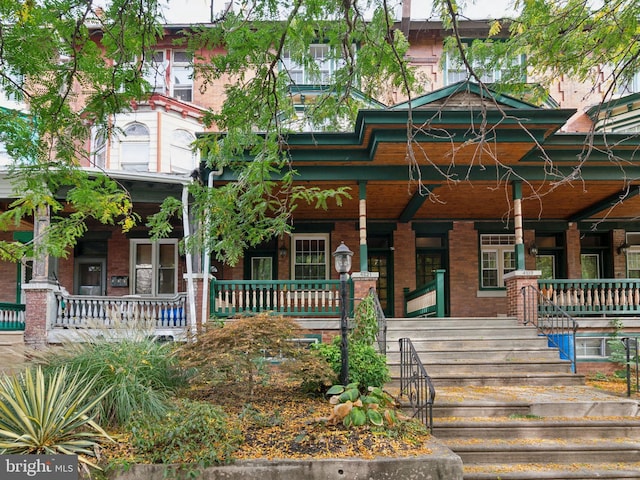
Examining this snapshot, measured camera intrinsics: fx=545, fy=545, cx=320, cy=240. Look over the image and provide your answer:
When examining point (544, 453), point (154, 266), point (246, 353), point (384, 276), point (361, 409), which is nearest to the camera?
point (361, 409)

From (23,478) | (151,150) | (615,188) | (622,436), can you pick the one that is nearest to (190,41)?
(23,478)

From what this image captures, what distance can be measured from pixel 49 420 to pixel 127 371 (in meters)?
1.13

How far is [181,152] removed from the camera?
52.5 ft

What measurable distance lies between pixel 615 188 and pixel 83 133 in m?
12.2

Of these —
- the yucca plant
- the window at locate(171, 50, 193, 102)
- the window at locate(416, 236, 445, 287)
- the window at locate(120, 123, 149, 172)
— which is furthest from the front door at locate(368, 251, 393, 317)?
the yucca plant

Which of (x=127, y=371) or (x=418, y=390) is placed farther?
(x=418, y=390)

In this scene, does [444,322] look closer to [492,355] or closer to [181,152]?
[492,355]

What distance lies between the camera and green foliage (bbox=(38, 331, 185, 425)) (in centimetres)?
631

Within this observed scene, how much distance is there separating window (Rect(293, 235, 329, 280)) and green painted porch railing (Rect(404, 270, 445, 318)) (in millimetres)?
2496

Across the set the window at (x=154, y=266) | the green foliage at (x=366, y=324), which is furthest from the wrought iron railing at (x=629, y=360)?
the window at (x=154, y=266)

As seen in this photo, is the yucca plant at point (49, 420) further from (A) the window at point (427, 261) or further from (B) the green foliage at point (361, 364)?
(A) the window at point (427, 261)

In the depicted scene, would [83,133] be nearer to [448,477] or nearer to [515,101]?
[448,477]

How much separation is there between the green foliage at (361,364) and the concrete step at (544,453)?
125cm

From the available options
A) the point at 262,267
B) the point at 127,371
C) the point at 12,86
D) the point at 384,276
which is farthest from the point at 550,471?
the point at 262,267
